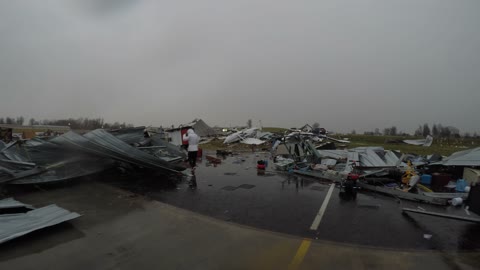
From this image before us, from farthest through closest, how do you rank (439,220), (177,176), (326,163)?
(326,163) → (177,176) → (439,220)

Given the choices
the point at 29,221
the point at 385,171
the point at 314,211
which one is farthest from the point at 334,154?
the point at 29,221

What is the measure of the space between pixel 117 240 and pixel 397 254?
4.26 m

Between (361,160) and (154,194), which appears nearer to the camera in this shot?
(154,194)

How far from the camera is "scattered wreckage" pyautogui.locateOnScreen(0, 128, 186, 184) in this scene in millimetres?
6660

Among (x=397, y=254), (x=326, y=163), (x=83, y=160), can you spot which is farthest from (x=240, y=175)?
(x=397, y=254)

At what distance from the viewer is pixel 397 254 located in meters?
3.63

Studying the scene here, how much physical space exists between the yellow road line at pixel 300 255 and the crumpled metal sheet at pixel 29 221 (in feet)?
12.3

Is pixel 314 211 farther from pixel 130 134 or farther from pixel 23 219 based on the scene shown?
pixel 130 134

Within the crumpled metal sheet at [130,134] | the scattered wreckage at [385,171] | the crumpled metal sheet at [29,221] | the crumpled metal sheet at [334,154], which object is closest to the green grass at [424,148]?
the crumpled metal sheet at [334,154]

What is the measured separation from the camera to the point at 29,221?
4141 mm

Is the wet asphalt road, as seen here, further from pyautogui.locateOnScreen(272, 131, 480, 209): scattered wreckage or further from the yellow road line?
pyautogui.locateOnScreen(272, 131, 480, 209): scattered wreckage

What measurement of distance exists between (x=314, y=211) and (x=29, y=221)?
5446 mm

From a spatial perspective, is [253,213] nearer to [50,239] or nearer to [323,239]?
[323,239]

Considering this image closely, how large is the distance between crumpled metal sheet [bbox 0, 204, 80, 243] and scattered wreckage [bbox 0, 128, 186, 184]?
2.74m
